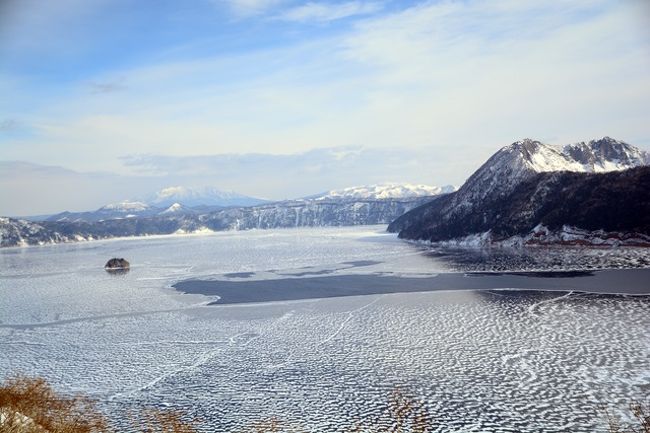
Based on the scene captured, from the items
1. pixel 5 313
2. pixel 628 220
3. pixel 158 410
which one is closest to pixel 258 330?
pixel 158 410

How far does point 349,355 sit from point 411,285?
23.1 m

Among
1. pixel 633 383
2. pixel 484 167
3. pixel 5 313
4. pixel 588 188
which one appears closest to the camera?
pixel 633 383

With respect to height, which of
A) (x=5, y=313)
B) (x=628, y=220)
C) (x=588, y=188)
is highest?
(x=588, y=188)

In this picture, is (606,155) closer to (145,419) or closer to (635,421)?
(635,421)

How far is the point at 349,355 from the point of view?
25125 mm

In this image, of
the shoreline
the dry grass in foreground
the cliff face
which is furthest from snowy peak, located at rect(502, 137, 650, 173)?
the dry grass in foreground

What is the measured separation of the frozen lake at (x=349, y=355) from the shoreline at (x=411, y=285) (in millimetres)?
2392

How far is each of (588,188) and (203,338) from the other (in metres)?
72.9

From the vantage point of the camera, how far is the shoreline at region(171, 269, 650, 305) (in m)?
41.8

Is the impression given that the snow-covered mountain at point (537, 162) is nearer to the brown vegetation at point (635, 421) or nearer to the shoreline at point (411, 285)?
the shoreline at point (411, 285)

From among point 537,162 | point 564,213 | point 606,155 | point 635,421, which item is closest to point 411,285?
point 635,421

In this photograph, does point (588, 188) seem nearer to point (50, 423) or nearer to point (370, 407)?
point (370, 407)

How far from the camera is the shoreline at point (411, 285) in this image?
41.8 meters

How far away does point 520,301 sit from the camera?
3653cm
